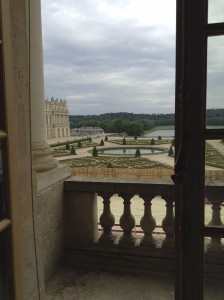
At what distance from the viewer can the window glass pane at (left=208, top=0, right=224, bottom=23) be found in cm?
130

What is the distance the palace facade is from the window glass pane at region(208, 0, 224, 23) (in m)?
54.1

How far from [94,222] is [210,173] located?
84.1 inches

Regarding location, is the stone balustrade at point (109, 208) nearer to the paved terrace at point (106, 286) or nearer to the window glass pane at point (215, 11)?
the paved terrace at point (106, 286)

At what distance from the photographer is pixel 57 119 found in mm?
57656

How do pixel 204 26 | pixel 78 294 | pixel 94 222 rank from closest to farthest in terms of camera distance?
1. pixel 204 26
2. pixel 78 294
3. pixel 94 222

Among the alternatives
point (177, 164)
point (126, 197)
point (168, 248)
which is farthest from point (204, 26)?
point (168, 248)

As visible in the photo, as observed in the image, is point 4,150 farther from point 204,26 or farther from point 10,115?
point 204,26

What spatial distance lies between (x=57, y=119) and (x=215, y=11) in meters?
57.6

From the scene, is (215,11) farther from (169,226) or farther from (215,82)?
(169,226)

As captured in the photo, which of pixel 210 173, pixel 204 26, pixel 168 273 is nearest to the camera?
pixel 204 26

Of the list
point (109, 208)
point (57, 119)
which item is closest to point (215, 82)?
point (109, 208)

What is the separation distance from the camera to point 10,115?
148 centimetres

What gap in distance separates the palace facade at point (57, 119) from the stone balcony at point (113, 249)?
52.1m

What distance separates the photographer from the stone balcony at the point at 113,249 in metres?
2.87
